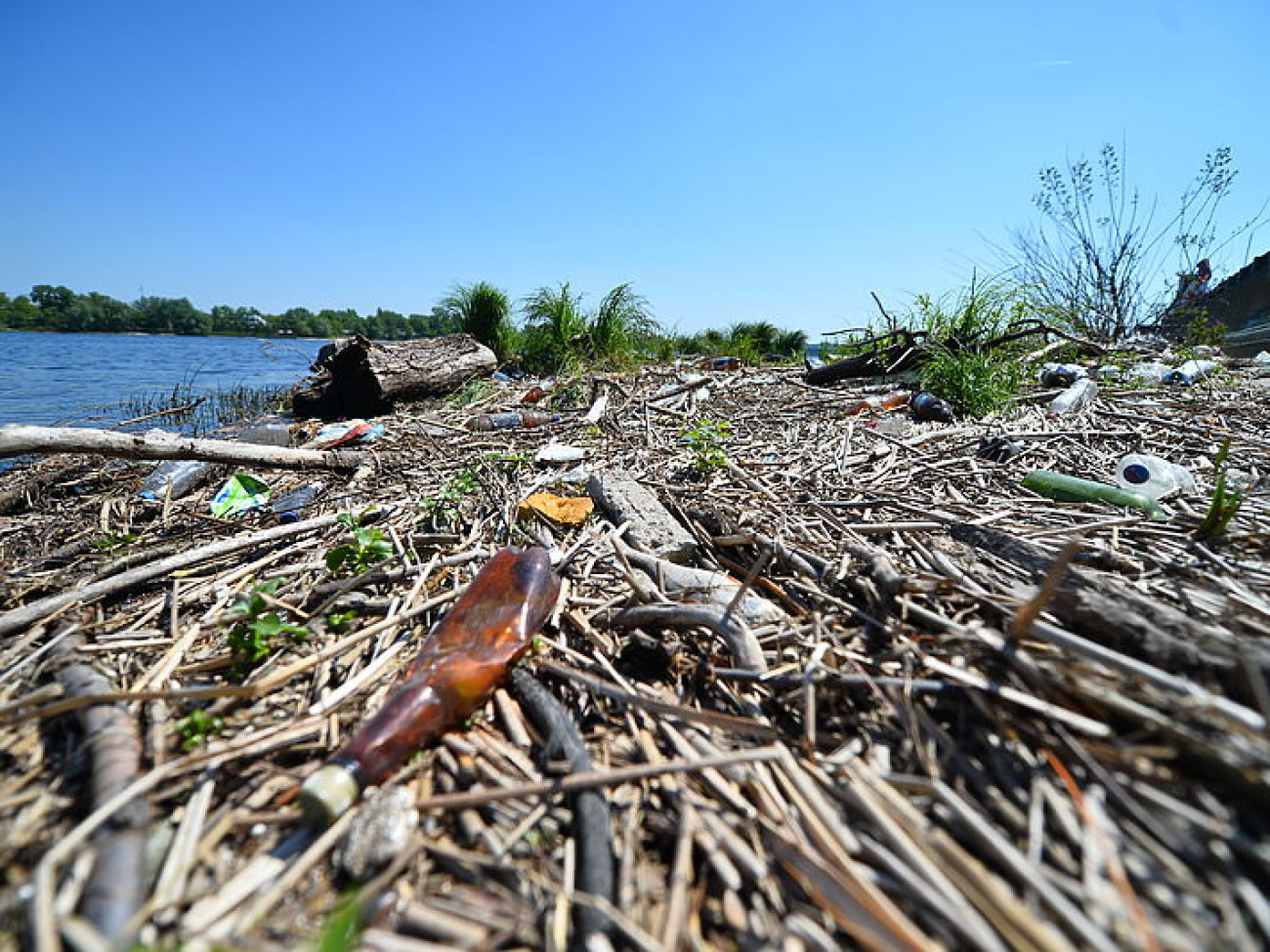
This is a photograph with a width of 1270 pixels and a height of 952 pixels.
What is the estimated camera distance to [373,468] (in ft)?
9.88

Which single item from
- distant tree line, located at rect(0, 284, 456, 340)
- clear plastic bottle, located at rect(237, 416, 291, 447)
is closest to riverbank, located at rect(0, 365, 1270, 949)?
clear plastic bottle, located at rect(237, 416, 291, 447)

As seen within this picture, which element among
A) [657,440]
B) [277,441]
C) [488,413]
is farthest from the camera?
[488,413]

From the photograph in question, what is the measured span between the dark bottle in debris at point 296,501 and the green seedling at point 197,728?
1368 millimetres

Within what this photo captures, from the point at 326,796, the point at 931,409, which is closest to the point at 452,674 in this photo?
the point at 326,796

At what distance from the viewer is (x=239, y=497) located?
2.62 metres

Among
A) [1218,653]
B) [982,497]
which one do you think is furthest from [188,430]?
[1218,653]

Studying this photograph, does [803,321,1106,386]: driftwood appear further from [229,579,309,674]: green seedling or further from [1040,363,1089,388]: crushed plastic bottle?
[229,579,309,674]: green seedling

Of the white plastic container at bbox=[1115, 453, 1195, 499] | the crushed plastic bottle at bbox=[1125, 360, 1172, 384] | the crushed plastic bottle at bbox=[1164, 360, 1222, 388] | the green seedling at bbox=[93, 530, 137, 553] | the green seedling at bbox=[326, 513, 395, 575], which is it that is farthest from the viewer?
the crushed plastic bottle at bbox=[1125, 360, 1172, 384]

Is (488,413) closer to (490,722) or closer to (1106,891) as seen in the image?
(490,722)

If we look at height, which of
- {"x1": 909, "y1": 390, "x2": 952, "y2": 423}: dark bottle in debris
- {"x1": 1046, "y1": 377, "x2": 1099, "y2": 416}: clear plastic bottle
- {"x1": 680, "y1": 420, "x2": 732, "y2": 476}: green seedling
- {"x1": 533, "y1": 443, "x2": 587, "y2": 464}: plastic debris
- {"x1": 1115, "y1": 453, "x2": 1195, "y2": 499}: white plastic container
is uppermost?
{"x1": 1046, "y1": 377, "x2": 1099, "y2": 416}: clear plastic bottle

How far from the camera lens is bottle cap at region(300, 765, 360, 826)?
922 mm

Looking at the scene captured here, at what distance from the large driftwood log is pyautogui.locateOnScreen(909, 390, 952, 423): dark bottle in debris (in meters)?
4.81

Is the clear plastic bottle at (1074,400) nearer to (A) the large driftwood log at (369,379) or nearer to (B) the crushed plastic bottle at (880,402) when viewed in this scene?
(B) the crushed plastic bottle at (880,402)

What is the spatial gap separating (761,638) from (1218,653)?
0.81 m
